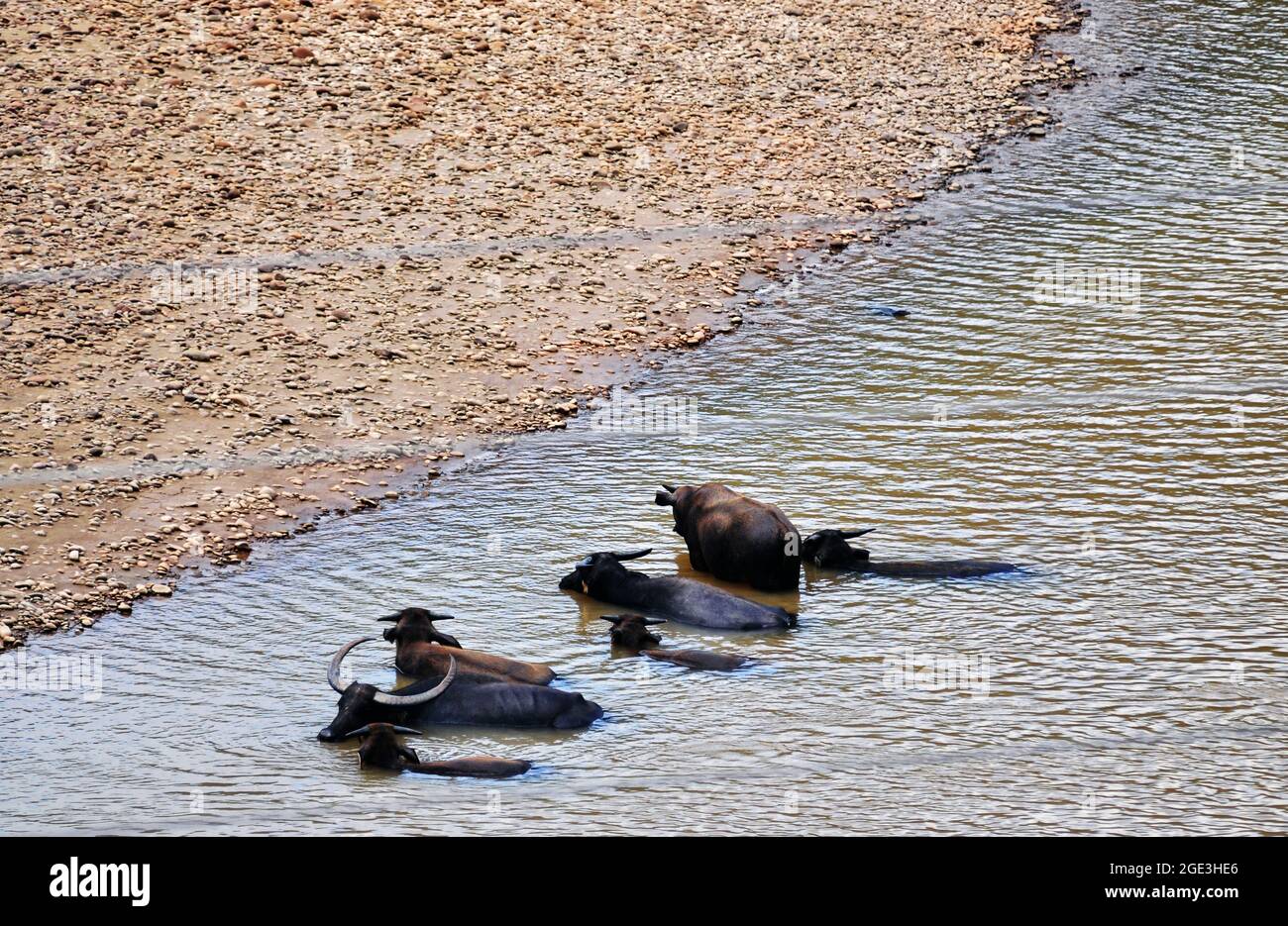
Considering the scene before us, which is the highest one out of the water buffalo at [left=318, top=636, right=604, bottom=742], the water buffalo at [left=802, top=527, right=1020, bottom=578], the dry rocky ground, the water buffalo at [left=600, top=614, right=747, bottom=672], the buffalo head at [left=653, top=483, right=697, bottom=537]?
the dry rocky ground

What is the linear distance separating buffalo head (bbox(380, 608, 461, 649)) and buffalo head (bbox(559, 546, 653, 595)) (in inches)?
40.6

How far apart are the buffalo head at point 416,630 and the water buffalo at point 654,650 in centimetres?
87

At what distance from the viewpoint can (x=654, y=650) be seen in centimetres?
977

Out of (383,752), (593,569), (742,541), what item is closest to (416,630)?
(383,752)

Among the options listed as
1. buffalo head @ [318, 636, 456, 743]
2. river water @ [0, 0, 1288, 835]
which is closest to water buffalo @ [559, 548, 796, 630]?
river water @ [0, 0, 1288, 835]

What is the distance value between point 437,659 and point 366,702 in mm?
592

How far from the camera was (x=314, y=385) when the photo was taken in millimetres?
13211

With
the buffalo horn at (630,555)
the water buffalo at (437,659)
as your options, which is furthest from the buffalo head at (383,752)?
the buffalo horn at (630,555)

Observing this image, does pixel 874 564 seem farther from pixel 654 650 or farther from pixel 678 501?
pixel 654 650

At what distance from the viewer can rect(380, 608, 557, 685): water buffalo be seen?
9.23m

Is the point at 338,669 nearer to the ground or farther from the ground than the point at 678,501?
nearer to the ground

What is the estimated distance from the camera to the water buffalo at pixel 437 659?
923 cm

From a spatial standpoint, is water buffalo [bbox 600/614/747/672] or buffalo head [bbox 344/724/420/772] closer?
buffalo head [bbox 344/724/420/772]

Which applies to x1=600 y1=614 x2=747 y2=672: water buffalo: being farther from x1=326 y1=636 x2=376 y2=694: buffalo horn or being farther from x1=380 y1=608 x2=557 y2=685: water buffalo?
x1=326 y1=636 x2=376 y2=694: buffalo horn
